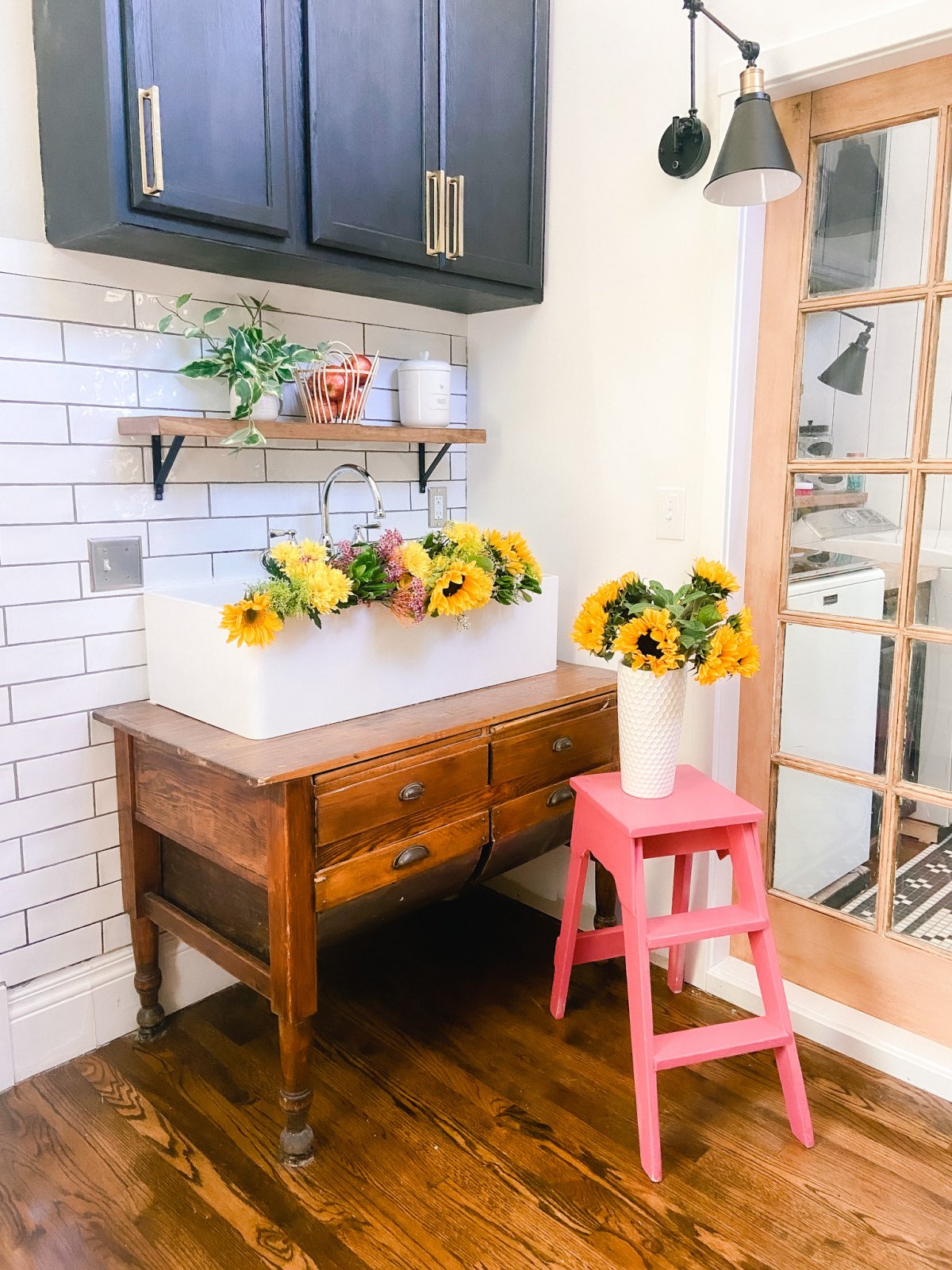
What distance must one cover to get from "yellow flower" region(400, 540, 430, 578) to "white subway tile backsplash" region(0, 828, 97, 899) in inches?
34.0

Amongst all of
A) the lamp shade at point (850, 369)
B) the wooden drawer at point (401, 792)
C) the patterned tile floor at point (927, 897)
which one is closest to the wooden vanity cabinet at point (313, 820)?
the wooden drawer at point (401, 792)

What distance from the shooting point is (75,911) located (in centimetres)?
189

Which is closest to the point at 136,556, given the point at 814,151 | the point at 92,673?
the point at 92,673

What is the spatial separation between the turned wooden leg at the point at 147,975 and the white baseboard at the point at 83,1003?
43 millimetres

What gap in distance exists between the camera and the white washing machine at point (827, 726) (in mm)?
1898

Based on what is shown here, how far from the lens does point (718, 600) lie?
5.60ft

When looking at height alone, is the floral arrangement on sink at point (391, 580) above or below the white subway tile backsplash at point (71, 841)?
above

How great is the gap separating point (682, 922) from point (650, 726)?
0.37m

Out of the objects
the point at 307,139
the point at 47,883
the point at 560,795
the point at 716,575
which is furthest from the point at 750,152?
the point at 47,883

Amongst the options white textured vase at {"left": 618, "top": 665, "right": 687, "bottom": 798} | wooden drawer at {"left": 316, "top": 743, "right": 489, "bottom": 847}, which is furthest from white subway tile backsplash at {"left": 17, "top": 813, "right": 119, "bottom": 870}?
white textured vase at {"left": 618, "top": 665, "right": 687, "bottom": 798}

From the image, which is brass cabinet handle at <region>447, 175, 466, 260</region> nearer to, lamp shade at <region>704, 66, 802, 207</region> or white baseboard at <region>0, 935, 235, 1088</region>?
Result: lamp shade at <region>704, 66, 802, 207</region>

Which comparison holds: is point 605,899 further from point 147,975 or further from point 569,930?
point 147,975

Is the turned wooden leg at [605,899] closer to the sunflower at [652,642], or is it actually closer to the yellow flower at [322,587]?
the sunflower at [652,642]

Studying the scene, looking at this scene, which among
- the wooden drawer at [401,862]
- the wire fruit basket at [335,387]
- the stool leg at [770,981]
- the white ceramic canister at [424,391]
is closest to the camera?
the wooden drawer at [401,862]
